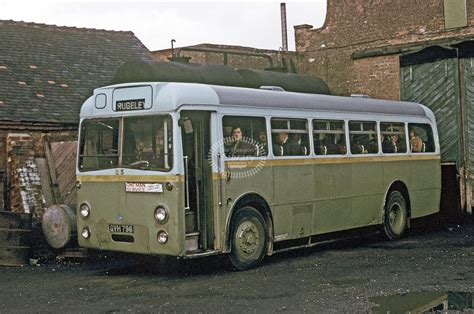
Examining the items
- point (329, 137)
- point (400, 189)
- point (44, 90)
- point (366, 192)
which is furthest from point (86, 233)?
point (44, 90)

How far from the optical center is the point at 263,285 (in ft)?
32.7

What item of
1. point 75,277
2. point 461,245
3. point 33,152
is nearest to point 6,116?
point 33,152

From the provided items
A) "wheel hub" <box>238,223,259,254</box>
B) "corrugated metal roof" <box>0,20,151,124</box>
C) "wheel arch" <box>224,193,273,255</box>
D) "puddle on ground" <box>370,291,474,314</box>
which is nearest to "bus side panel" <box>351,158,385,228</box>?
"wheel arch" <box>224,193,273,255</box>

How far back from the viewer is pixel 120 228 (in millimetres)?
10961

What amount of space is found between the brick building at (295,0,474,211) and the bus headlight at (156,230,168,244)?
1061cm

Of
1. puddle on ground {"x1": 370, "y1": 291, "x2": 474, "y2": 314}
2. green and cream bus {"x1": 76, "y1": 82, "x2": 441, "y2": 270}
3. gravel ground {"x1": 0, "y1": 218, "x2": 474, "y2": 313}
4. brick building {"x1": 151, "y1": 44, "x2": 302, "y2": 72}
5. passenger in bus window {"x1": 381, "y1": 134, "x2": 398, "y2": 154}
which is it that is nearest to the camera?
puddle on ground {"x1": 370, "y1": 291, "x2": 474, "y2": 314}

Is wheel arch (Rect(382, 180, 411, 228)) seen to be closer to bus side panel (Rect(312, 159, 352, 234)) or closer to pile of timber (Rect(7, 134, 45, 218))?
bus side panel (Rect(312, 159, 352, 234))

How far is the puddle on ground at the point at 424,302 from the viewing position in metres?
8.15

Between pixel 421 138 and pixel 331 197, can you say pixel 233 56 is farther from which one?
pixel 331 197

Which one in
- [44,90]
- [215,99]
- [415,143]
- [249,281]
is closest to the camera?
[249,281]

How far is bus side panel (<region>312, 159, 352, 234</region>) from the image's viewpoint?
508 inches

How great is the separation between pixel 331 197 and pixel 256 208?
197cm

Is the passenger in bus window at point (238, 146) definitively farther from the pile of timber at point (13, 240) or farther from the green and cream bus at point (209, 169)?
the pile of timber at point (13, 240)

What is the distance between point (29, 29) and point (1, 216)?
37.3ft
